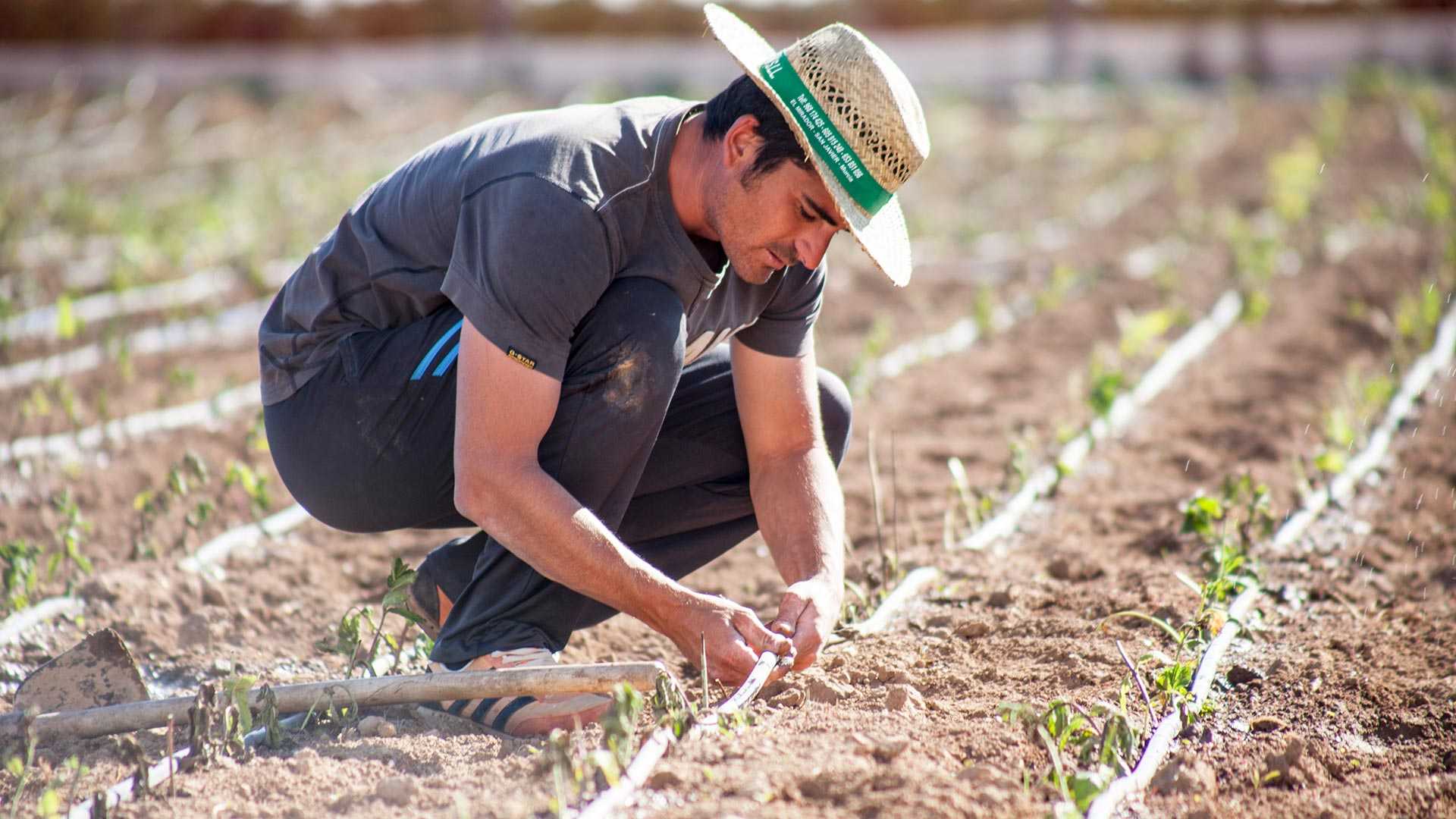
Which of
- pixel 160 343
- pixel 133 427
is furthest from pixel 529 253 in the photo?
pixel 160 343

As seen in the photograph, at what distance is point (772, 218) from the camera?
197 cm

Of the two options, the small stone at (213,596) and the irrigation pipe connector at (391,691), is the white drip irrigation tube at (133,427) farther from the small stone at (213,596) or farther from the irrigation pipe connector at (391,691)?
the irrigation pipe connector at (391,691)

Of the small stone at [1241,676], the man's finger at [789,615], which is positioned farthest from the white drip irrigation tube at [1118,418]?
the man's finger at [789,615]

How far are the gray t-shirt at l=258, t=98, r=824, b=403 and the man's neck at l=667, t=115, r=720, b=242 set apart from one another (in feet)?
0.04

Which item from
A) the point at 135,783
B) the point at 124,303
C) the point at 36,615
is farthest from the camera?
the point at 124,303

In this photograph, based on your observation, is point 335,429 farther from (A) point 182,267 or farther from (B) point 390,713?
(A) point 182,267

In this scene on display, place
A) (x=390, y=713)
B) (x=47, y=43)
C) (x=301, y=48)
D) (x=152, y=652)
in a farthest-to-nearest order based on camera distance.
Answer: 1. (x=301, y=48)
2. (x=47, y=43)
3. (x=152, y=652)
4. (x=390, y=713)

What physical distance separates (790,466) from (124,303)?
362 centimetres

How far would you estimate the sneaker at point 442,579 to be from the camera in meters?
2.27

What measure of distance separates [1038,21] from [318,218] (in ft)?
47.3

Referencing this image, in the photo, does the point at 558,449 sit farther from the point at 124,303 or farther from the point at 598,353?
the point at 124,303

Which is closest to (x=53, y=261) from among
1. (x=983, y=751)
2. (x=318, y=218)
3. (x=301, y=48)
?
(x=318, y=218)

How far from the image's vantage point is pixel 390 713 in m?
2.14

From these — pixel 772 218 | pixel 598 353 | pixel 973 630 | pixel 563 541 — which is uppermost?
→ pixel 772 218
